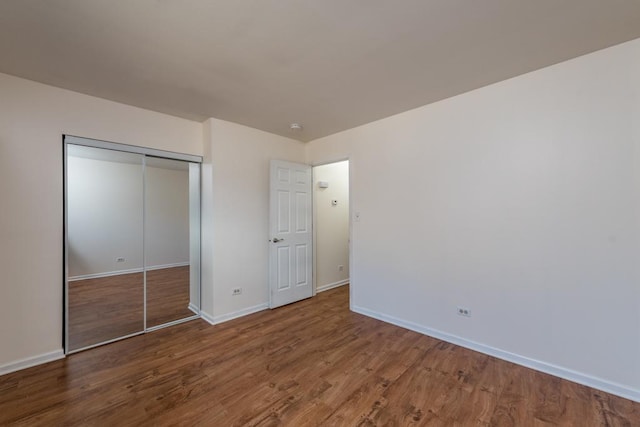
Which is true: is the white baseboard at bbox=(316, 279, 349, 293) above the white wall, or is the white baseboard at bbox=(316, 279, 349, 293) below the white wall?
below

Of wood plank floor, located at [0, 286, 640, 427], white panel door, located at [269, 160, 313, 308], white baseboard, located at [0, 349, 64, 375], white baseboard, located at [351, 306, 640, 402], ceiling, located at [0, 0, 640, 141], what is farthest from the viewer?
white panel door, located at [269, 160, 313, 308]

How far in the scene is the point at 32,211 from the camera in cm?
242

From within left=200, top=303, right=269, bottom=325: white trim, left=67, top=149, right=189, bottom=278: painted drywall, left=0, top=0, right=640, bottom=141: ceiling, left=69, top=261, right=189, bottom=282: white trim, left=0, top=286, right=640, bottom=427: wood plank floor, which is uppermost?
left=0, top=0, right=640, bottom=141: ceiling

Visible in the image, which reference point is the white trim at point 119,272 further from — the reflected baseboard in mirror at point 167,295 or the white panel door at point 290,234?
the white panel door at point 290,234

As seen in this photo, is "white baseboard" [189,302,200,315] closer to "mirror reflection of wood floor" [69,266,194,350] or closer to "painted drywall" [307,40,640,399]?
"mirror reflection of wood floor" [69,266,194,350]

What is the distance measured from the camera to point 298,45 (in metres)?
1.94

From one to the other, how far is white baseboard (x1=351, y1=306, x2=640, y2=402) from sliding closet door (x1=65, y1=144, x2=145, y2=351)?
322cm

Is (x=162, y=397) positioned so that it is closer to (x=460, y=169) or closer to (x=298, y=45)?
(x=298, y=45)

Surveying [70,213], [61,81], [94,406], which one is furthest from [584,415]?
[61,81]

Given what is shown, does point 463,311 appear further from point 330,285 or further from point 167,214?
point 167,214

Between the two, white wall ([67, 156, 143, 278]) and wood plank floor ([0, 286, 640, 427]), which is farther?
white wall ([67, 156, 143, 278])

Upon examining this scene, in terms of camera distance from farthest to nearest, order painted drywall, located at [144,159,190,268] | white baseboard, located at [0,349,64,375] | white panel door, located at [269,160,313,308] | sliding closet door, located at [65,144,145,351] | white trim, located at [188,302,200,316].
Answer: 1. white panel door, located at [269,160,313,308]
2. white trim, located at [188,302,200,316]
3. painted drywall, located at [144,159,190,268]
4. sliding closet door, located at [65,144,145,351]
5. white baseboard, located at [0,349,64,375]

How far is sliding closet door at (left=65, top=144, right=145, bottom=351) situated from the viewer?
8.81 ft

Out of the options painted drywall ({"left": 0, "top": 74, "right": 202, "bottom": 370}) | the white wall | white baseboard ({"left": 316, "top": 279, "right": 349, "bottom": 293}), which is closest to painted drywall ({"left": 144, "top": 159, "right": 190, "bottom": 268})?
the white wall
